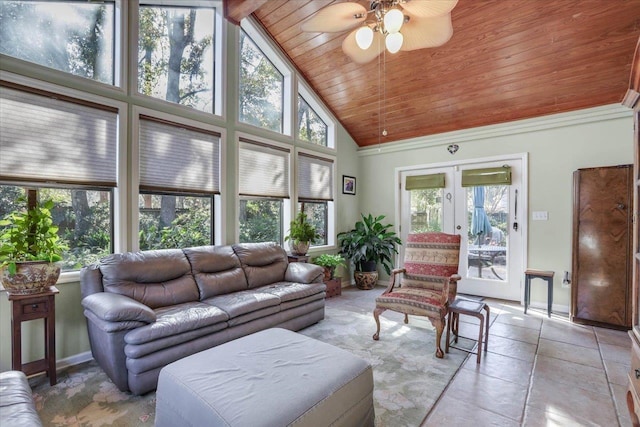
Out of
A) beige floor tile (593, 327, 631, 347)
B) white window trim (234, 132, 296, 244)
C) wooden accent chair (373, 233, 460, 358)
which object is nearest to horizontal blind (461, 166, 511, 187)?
wooden accent chair (373, 233, 460, 358)

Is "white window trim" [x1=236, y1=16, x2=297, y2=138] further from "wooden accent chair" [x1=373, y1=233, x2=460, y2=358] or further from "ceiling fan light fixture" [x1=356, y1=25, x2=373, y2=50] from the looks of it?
"wooden accent chair" [x1=373, y1=233, x2=460, y2=358]

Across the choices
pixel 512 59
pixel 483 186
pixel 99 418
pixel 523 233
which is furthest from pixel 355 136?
pixel 99 418

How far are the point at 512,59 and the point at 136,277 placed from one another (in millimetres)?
4523

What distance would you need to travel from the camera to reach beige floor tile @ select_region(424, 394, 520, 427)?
6.01 ft

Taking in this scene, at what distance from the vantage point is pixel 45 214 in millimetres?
2268

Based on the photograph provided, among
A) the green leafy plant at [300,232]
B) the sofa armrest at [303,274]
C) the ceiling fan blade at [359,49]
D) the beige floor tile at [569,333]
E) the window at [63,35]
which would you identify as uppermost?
the window at [63,35]

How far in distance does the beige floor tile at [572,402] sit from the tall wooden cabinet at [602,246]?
1.69m

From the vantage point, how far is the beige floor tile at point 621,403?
186 cm

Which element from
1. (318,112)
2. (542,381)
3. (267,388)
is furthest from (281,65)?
(542,381)

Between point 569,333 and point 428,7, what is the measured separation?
3.51 metres

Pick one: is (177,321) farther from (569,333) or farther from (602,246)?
(602,246)

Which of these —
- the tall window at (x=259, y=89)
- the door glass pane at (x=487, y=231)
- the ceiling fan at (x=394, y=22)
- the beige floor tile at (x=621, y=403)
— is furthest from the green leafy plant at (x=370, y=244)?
the ceiling fan at (x=394, y=22)

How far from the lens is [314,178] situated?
500cm

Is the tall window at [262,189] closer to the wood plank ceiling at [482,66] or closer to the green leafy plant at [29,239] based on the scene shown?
the wood plank ceiling at [482,66]
